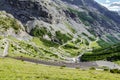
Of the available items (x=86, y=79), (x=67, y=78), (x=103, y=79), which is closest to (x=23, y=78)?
(x=67, y=78)

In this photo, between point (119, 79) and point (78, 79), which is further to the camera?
point (119, 79)

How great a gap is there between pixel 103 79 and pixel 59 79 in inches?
390

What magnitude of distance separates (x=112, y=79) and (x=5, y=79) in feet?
73.9

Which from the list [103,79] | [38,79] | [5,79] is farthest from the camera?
[103,79]

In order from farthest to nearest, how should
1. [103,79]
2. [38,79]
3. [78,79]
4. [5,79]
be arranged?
[103,79]
[78,79]
[38,79]
[5,79]

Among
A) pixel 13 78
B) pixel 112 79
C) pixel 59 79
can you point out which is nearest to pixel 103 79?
pixel 112 79

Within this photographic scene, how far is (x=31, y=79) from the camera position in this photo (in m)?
42.5

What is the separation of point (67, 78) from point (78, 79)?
7.02 feet

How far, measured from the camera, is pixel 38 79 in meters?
43.2

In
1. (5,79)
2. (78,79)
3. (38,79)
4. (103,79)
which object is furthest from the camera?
(103,79)

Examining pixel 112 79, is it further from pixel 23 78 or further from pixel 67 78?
pixel 23 78

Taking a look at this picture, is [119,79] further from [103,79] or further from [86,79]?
[86,79]

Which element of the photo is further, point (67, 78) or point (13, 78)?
point (67, 78)

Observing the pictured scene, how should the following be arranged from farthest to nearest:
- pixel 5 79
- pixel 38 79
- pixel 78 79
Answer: pixel 78 79, pixel 38 79, pixel 5 79
